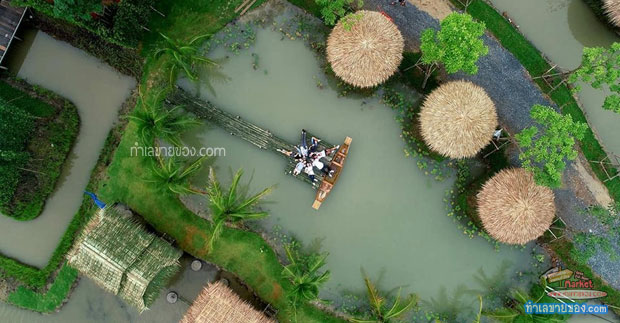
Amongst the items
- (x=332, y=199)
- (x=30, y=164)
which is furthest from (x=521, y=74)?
(x=30, y=164)

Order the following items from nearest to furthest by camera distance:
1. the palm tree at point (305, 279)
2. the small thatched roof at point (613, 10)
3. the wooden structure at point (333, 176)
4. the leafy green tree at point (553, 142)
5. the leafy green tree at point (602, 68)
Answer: the leafy green tree at point (553, 142), the leafy green tree at point (602, 68), the palm tree at point (305, 279), the small thatched roof at point (613, 10), the wooden structure at point (333, 176)

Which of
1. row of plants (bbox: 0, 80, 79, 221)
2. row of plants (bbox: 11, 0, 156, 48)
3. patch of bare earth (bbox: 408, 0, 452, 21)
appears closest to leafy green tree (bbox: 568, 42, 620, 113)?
patch of bare earth (bbox: 408, 0, 452, 21)

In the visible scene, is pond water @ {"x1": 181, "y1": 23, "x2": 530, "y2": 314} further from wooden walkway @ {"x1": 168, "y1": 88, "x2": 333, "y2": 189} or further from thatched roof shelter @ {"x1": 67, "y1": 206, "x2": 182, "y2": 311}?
thatched roof shelter @ {"x1": 67, "y1": 206, "x2": 182, "y2": 311}

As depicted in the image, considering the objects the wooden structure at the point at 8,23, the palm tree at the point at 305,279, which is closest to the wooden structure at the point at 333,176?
the palm tree at the point at 305,279

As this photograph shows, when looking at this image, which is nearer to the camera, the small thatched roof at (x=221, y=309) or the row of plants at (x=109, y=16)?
the row of plants at (x=109, y=16)

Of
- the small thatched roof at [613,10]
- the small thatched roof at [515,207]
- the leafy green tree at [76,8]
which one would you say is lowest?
the leafy green tree at [76,8]

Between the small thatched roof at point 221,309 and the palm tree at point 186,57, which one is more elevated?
the palm tree at point 186,57

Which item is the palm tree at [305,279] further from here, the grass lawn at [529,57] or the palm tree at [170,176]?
the grass lawn at [529,57]

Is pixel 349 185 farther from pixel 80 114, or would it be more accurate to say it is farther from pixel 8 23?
pixel 8 23
